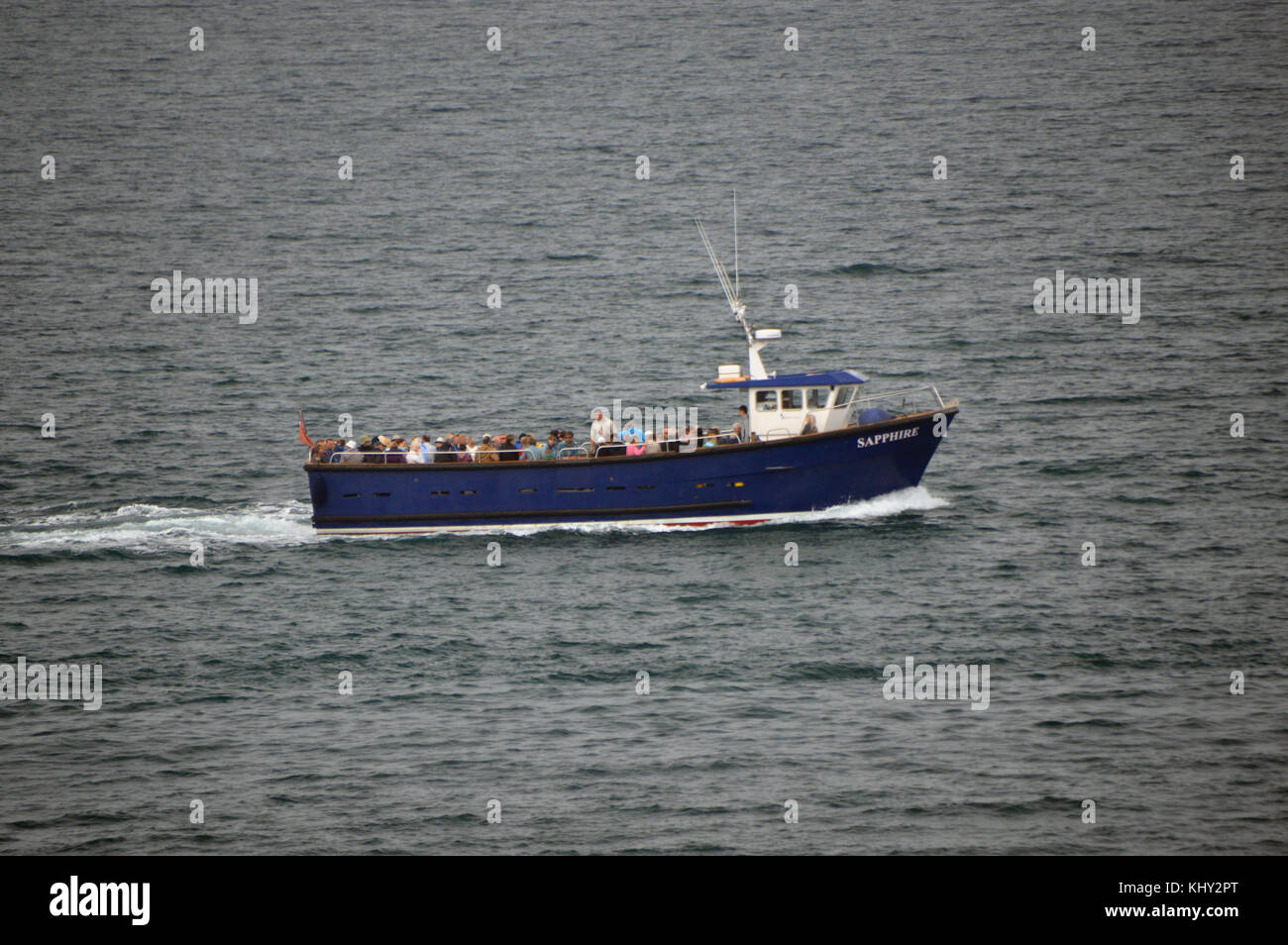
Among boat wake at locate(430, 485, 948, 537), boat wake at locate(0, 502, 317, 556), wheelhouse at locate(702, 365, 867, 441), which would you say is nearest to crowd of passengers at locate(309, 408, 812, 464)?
wheelhouse at locate(702, 365, 867, 441)

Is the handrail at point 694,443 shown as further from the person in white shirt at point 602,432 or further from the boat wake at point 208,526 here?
the boat wake at point 208,526

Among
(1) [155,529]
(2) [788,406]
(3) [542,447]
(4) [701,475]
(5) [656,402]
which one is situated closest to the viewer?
(4) [701,475]

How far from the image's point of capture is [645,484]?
47.0 m

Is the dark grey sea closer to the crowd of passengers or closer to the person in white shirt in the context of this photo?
the crowd of passengers

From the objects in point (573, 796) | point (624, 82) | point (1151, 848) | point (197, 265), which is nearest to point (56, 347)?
point (197, 265)

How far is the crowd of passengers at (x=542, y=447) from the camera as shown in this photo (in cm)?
4722

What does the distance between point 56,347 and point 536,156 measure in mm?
47841

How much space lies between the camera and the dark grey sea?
104ft

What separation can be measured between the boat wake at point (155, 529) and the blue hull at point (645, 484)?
2.07m

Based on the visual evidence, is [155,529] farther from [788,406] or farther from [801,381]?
[801,381]

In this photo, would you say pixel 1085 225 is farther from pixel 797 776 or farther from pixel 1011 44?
pixel 797 776

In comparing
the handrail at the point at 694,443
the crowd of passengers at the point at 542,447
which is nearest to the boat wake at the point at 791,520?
the crowd of passengers at the point at 542,447

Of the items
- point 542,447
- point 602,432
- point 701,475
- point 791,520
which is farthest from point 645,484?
point 791,520

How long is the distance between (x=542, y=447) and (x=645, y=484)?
3.53 m
